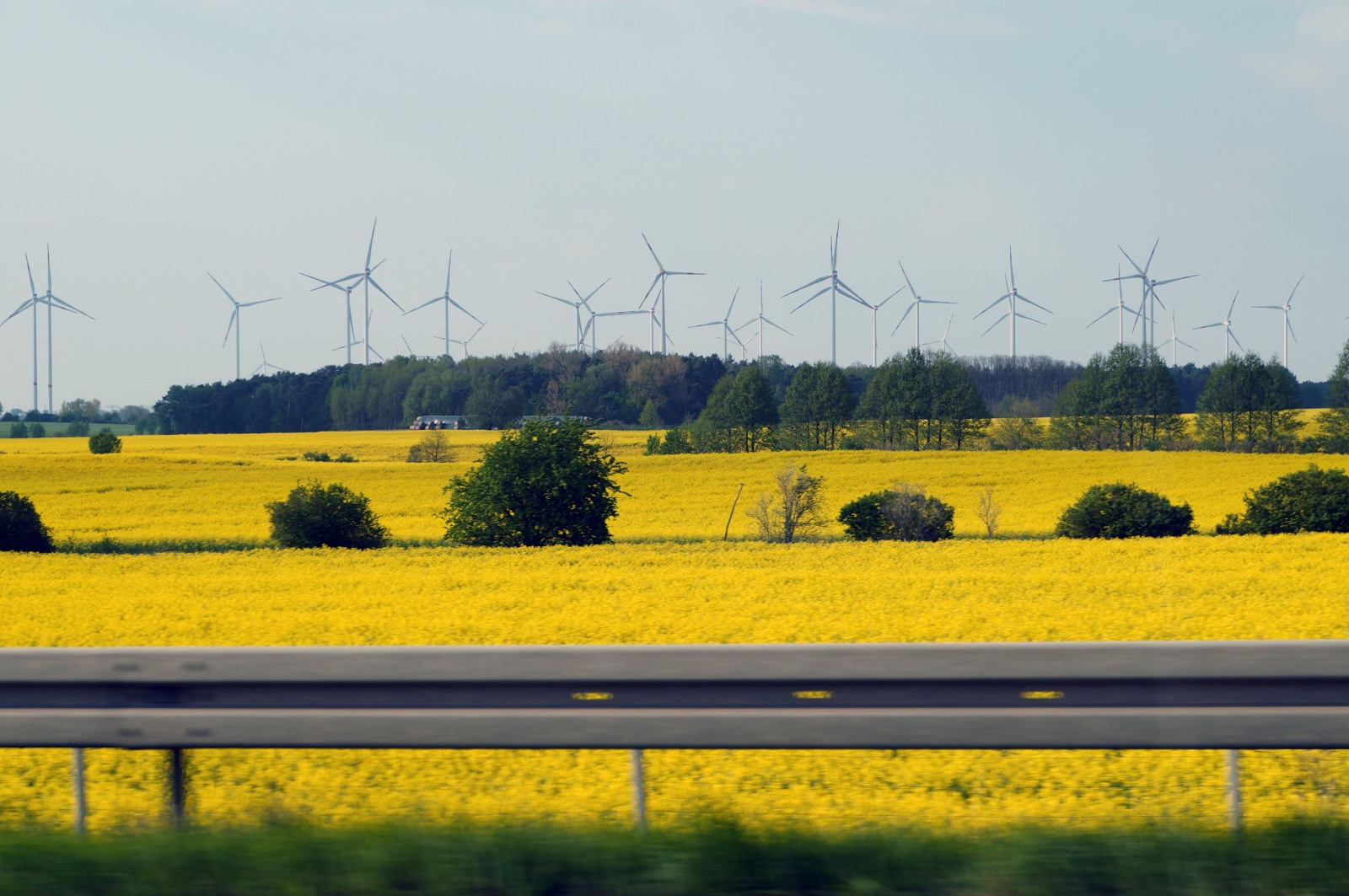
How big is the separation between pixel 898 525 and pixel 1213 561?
10335 mm

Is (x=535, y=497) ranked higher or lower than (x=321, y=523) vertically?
higher

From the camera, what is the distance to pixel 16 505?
1100 inches

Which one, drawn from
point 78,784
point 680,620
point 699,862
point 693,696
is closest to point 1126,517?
point 680,620

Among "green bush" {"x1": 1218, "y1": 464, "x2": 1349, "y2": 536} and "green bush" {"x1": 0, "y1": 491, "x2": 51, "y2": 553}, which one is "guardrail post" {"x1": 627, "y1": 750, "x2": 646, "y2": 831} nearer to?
"green bush" {"x1": 1218, "y1": 464, "x2": 1349, "y2": 536}

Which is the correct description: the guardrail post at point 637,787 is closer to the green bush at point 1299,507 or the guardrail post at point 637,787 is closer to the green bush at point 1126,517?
the green bush at point 1299,507

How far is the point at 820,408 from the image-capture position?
279 ft

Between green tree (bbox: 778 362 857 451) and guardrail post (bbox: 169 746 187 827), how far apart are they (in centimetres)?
8027

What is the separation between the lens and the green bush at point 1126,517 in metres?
26.5

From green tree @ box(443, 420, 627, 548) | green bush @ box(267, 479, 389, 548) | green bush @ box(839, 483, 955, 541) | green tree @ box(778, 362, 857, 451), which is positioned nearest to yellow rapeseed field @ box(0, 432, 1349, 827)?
green bush @ box(839, 483, 955, 541)

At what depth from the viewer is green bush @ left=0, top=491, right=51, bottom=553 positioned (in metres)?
27.4

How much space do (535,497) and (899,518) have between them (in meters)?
8.82

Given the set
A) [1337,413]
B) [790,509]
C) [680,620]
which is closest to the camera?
[680,620]

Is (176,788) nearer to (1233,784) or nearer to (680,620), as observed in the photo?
(1233,784)

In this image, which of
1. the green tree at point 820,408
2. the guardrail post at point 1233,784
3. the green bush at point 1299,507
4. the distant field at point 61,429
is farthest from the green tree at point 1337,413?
the distant field at point 61,429
